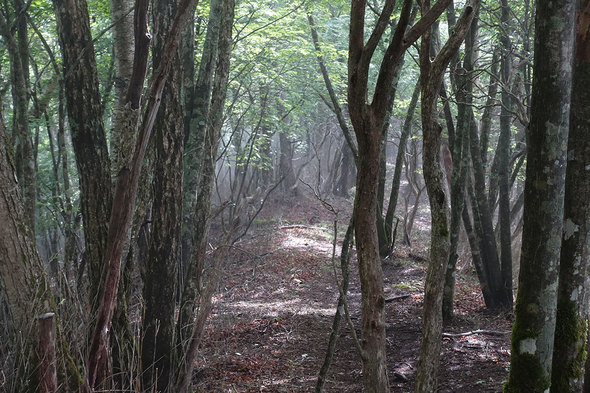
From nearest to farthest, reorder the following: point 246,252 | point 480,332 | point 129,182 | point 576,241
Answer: point 129,182 < point 576,241 < point 246,252 < point 480,332

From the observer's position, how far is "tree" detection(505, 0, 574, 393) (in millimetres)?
→ 3264

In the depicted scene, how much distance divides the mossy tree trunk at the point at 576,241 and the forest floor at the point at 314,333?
63.1 inches

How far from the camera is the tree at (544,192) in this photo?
10.7 ft

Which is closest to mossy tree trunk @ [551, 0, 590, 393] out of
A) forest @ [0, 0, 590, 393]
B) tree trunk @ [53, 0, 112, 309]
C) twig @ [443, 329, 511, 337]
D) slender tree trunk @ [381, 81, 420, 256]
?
forest @ [0, 0, 590, 393]

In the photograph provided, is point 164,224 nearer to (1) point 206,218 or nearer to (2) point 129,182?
(1) point 206,218

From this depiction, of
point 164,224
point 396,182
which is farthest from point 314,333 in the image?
point 396,182

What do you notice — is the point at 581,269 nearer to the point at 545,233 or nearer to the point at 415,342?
the point at 545,233

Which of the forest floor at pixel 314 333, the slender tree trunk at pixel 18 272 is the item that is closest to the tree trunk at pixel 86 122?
the slender tree trunk at pixel 18 272

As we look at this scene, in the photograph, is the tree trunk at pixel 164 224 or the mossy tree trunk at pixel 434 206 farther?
the tree trunk at pixel 164 224

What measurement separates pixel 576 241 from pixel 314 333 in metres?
4.95

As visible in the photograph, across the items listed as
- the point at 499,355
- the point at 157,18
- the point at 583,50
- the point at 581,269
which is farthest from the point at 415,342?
the point at 157,18

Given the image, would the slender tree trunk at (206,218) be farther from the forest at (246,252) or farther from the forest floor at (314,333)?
the forest floor at (314,333)

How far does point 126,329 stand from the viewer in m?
4.16

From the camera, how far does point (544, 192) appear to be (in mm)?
3305
